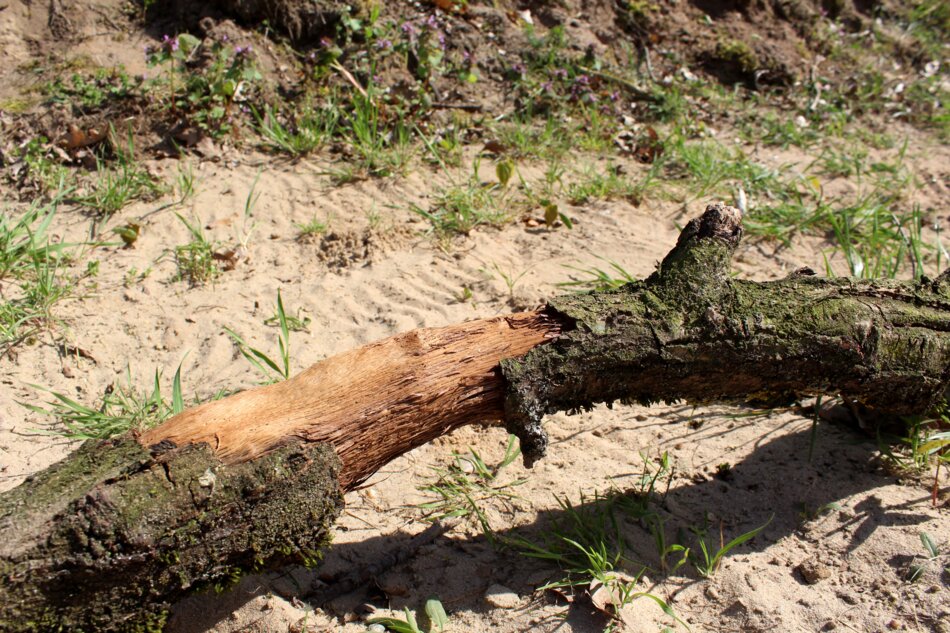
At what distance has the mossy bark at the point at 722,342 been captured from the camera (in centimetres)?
228

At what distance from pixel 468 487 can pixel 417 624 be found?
61 centimetres

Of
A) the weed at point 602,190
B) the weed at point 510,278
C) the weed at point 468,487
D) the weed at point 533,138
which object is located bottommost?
the weed at point 468,487

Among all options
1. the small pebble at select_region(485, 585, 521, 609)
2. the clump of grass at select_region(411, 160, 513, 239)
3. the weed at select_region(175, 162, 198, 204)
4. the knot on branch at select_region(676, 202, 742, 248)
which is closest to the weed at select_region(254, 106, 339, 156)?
the weed at select_region(175, 162, 198, 204)

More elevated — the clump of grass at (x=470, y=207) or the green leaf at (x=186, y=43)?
the green leaf at (x=186, y=43)

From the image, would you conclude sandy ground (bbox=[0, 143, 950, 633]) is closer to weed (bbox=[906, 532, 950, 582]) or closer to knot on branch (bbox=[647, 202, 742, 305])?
weed (bbox=[906, 532, 950, 582])

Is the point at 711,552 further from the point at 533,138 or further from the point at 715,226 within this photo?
the point at 533,138

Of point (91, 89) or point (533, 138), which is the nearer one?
point (91, 89)

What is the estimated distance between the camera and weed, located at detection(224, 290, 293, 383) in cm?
309

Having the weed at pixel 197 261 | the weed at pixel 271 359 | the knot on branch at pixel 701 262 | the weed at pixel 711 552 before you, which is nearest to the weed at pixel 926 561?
the weed at pixel 711 552

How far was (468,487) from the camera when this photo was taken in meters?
2.81

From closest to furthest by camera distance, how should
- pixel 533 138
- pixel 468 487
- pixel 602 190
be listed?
1. pixel 468 487
2. pixel 602 190
3. pixel 533 138

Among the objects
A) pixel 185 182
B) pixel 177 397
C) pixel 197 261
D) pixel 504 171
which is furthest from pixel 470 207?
pixel 177 397

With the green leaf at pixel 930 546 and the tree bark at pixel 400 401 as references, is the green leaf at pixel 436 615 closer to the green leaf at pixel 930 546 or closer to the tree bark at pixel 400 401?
the tree bark at pixel 400 401

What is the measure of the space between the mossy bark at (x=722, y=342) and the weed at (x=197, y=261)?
Answer: 210 cm
